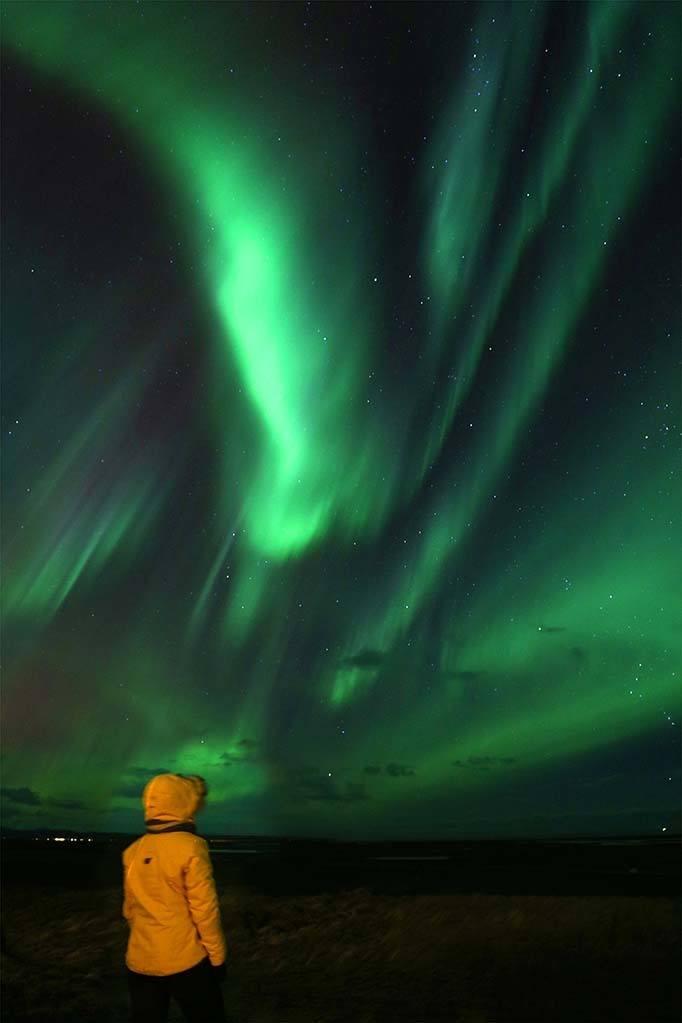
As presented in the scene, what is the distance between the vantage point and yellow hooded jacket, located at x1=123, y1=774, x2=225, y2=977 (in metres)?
4.45

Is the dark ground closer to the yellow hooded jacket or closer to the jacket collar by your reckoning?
the yellow hooded jacket

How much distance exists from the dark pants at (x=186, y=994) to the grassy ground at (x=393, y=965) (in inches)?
126

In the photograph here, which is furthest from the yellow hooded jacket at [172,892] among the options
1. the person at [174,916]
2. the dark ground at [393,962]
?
the dark ground at [393,962]

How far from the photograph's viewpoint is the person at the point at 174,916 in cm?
446

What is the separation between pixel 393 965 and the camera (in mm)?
10500

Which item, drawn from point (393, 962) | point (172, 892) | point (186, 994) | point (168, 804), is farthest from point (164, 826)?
point (393, 962)

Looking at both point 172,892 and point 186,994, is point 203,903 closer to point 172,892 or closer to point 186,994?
point 172,892

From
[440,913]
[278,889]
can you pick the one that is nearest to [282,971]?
[440,913]

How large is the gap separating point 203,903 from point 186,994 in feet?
1.50

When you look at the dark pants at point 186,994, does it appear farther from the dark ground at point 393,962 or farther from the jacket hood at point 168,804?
the dark ground at point 393,962

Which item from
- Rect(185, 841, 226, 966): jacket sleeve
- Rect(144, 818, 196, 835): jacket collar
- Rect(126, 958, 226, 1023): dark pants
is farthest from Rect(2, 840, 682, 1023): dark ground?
Rect(144, 818, 196, 835): jacket collar

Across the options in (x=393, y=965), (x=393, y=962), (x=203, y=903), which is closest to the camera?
(x=203, y=903)

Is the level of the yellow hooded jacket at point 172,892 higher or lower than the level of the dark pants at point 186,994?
higher

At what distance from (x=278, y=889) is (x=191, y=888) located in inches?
1090
